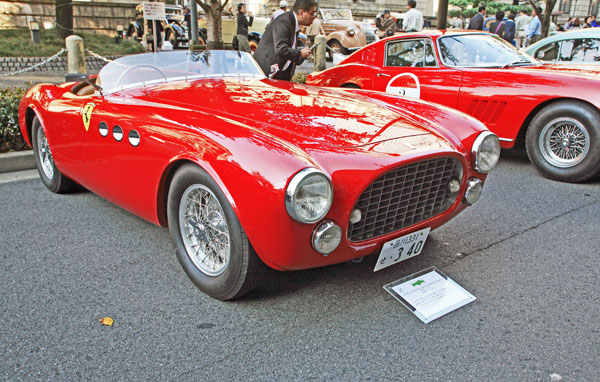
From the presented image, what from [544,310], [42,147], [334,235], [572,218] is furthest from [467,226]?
[42,147]

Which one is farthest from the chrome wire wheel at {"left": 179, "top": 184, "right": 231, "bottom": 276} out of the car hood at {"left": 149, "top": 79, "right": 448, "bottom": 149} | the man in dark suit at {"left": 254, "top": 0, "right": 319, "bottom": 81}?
the man in dark suit at {"left": 254, "top": 0, "right": 319, "bottom": 81}

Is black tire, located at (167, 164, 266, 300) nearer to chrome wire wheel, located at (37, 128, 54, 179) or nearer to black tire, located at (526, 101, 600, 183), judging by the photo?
chrome wire wheel, located at (37, 128, 54, 179)

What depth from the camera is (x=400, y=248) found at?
8.28 ft

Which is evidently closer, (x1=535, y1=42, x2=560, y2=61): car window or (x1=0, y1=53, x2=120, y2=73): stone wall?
(x1=535, y1=42, x2=560, y2=61): car window

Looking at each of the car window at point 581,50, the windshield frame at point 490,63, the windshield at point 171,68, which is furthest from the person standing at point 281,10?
the windshield at point 171,68

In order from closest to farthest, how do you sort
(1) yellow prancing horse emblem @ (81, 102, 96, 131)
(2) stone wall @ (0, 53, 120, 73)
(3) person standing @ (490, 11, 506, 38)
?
(1) yellow prancing horse emblem @ (81, 102, 96, 131)
(2) stone wall @ (0, 53, 120, 73)
(3) person standing @ (490, 11, 506, 38)

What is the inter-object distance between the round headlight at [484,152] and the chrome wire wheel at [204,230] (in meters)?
1.41

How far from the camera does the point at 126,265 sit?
2.95 metres

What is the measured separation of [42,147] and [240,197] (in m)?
2.82

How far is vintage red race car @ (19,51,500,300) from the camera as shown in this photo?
215cm

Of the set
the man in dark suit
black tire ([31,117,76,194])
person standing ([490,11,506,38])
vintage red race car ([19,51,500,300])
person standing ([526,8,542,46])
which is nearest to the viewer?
vintage red race car ([19,51,500,300])

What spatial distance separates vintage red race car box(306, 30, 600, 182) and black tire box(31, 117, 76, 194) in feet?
11.5

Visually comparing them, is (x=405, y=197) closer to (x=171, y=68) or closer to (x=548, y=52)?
(x=171, y=68)

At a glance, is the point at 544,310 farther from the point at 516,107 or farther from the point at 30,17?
the point at 30,17
